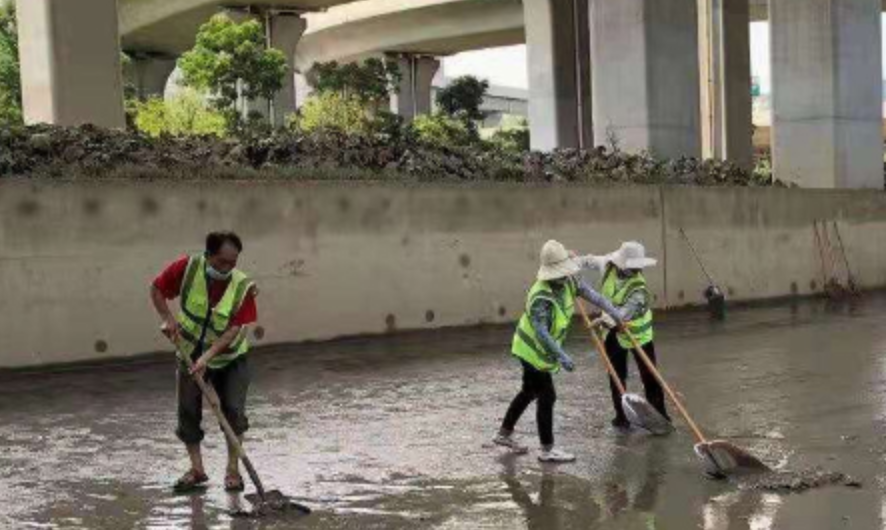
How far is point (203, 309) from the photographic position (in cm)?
624

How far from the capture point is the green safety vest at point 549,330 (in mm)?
7195

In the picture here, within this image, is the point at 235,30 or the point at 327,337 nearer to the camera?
the point at 327,337

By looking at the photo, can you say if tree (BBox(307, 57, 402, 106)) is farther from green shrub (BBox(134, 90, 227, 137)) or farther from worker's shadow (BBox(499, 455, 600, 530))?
worker's shadow (BBox(499, 455, 600, 530))

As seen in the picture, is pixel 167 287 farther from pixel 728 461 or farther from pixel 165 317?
pixel 728 461

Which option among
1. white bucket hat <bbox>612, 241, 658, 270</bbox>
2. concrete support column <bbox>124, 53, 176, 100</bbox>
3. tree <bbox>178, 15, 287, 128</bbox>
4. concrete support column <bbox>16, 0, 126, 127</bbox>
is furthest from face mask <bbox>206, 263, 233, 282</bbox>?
concrete support column <bbox>124, 53, 176, 100</bbox>

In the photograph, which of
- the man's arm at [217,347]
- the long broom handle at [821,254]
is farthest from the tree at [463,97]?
the man's arm at [217,347]

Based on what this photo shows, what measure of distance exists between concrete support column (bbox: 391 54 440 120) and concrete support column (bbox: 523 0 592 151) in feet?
59.4

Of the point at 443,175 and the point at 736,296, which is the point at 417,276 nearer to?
the point at 443,175

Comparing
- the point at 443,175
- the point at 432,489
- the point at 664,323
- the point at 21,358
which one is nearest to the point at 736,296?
the point at 664,323

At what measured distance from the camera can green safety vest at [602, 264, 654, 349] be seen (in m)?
8.30

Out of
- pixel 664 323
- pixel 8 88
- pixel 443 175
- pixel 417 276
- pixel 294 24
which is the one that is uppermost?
pixel 294 24

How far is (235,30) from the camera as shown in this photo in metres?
27.9

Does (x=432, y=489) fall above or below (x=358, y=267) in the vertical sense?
below

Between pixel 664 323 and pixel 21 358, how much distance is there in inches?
356
